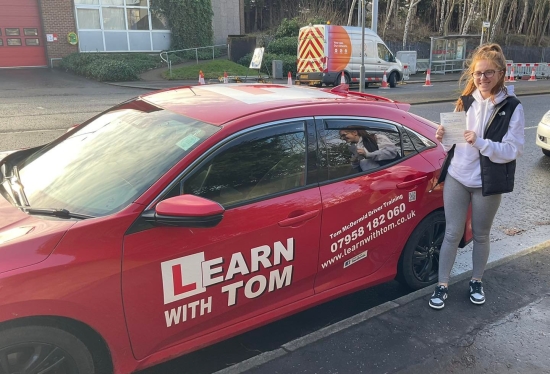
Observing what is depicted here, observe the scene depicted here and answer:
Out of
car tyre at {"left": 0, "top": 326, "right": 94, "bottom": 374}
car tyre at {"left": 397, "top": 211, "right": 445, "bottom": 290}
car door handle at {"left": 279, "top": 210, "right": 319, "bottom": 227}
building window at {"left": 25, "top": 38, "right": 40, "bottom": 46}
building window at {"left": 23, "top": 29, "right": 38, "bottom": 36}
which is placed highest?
building window at {"left": 23, "top": 29, "right": 38, "bottom": 36}

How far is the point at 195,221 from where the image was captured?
221 centimetres

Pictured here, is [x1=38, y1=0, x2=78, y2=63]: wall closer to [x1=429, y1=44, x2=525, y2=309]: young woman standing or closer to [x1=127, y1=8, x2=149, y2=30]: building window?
[x1=127, y1=8, x2=149, y2=30]: building window

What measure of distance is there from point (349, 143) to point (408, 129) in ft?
2.09

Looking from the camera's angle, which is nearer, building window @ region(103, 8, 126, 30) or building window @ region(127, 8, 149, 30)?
building window @ region(103, 8, 126, 30)

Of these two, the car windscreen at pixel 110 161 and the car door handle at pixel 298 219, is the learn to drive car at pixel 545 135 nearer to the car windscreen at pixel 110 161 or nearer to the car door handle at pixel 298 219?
the car door handle at pixel 298 219

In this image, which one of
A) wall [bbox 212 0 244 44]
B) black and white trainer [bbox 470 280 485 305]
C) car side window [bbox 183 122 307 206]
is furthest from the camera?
wall [bbox 212 0 244 44]

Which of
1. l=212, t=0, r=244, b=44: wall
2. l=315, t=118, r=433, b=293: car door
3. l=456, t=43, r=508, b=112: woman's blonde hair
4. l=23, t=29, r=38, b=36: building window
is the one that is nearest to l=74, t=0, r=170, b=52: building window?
l=23, t=29, r=38, b=36: building window

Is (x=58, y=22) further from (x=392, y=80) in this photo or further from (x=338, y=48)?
(x=392, y=80)

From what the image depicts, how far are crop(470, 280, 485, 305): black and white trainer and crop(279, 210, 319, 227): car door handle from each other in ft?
4.83

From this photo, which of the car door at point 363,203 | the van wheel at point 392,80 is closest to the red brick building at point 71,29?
the van wheel at point 392,80

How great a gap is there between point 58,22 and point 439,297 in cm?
2480

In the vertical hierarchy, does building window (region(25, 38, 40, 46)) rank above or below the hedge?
above

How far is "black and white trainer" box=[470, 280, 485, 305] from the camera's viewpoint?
11.0ft

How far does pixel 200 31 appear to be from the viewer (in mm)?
26266
